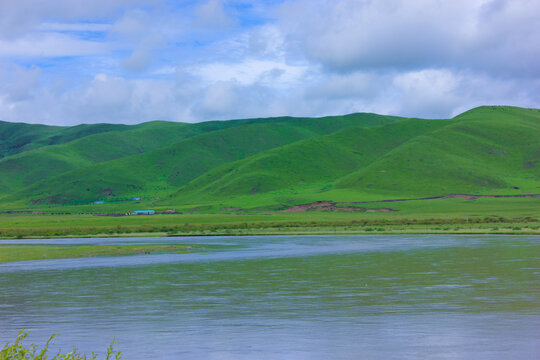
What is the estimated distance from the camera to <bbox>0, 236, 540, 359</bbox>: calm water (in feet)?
70.9

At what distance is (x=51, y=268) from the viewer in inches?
1972

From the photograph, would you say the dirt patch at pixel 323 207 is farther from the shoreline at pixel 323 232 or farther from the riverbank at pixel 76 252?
the riverbank at pixel 76 252

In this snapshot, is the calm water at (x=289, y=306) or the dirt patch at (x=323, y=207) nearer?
the calm water at (x=289, y=306)

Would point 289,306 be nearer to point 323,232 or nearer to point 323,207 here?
point 323,232

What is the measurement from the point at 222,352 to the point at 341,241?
176ft

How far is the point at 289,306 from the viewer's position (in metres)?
29.6

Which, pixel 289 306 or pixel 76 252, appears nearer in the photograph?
pixel 289 306

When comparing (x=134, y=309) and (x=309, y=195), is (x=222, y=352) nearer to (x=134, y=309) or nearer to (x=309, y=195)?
(x=134, y=309)

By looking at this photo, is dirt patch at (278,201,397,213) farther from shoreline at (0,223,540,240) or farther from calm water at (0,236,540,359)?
calm water at (0,236,540,359)

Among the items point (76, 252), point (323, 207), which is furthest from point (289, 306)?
point (323, 207)

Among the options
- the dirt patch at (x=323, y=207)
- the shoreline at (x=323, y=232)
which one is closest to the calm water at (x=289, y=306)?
the shoreline at (x=323, y=232)

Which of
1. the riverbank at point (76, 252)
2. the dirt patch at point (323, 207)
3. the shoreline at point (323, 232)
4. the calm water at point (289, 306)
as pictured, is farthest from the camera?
the dirt patch at point (323, 207)

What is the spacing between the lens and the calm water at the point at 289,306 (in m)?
21.6

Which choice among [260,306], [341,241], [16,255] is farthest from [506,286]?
[16,255]
